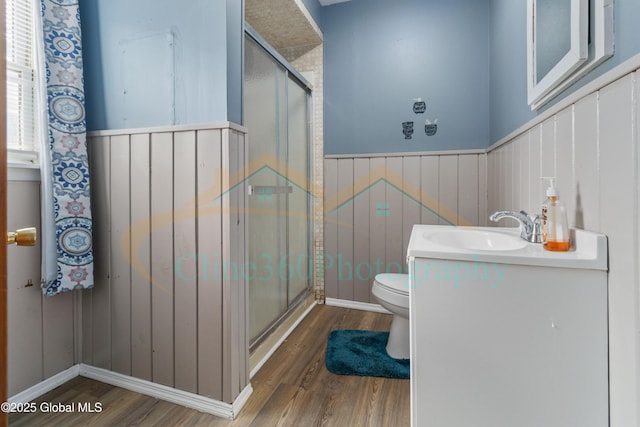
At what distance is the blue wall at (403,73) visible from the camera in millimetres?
2420

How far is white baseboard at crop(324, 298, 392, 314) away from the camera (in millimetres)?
2657

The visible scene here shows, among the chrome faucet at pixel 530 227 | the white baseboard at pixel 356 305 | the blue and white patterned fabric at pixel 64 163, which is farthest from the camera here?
the white baseboard at pixel 356 305

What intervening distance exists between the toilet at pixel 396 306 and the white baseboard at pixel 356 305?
0.68 metres

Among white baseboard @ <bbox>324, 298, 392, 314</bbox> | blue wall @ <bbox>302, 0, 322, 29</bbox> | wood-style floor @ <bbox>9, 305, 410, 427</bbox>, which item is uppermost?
blue wall @ <bbox>302, 0, 322, 29</bbox>

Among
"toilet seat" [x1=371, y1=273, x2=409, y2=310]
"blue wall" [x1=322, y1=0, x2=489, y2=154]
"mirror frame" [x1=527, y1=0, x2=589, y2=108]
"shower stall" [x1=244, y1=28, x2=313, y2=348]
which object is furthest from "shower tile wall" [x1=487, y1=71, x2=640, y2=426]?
"blue wall" [x1=322, y1=0, x2=489, y2=154]

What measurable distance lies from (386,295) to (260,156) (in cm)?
112

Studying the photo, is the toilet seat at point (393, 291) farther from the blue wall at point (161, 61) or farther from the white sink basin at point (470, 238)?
the blue wall at point (161, 61)

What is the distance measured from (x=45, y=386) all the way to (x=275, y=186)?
1.61 meters

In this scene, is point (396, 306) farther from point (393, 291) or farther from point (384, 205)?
point (384, 205)

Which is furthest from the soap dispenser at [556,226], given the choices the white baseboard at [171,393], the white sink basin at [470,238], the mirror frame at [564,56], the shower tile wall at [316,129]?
the shower tile wall at [316,129]

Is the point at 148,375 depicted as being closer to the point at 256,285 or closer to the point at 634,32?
the point at 256,285

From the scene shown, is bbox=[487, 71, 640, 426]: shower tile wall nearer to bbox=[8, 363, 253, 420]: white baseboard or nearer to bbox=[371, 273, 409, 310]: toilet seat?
bbox=[371, 273, 409, 310]: toilet seat

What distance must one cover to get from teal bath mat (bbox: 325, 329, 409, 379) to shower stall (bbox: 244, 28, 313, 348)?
0.44m

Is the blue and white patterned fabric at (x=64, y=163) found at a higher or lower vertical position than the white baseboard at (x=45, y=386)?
higher
